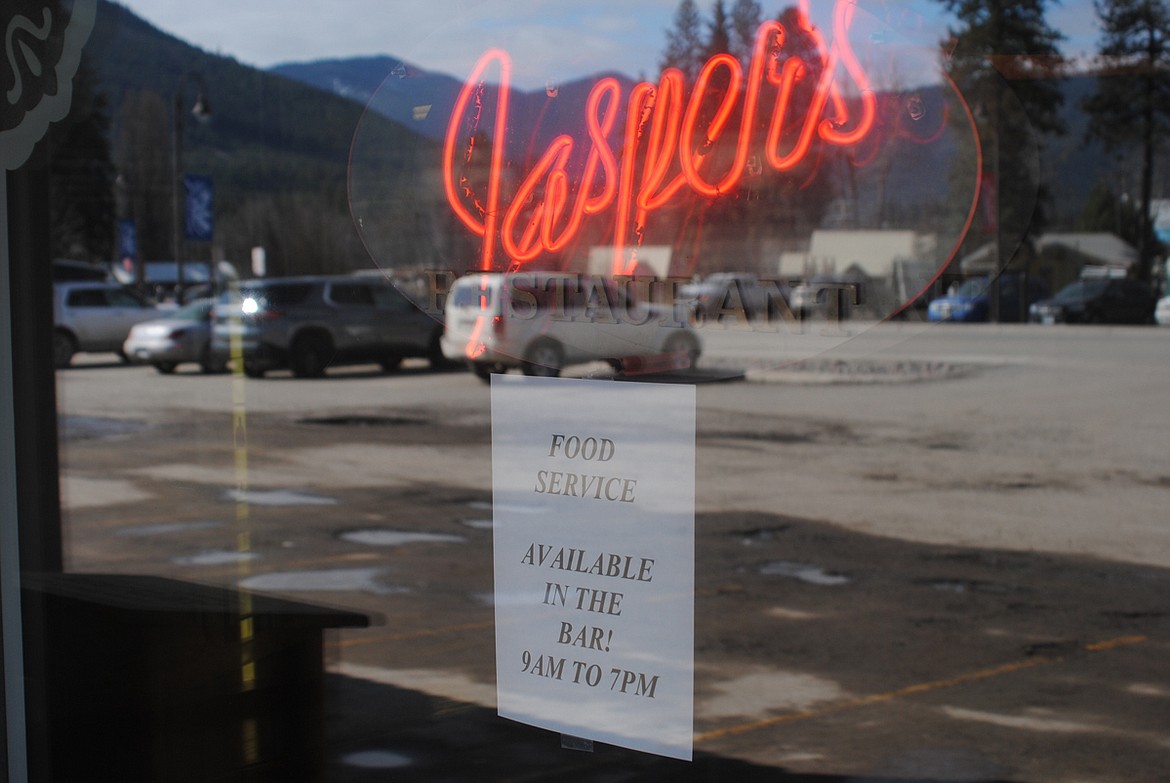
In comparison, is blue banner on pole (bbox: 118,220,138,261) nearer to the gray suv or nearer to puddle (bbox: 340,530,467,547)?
the gray suv

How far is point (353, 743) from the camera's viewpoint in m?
3.79

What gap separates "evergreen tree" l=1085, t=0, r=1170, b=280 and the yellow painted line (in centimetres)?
192

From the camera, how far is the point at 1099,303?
3639 millimetres

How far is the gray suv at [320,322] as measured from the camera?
13.4 ft

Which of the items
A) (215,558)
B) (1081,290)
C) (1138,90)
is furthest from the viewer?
(215,558)

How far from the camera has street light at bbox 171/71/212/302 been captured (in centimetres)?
401

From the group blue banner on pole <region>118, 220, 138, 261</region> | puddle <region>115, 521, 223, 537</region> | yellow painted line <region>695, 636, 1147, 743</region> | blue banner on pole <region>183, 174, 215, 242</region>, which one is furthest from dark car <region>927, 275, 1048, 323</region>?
puddle <region>115, 521, 223, 537</region>

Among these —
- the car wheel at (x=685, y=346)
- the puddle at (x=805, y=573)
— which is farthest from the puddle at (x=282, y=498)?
the car wheel at (x=685, y=346)

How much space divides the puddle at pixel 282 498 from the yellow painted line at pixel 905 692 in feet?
15.2

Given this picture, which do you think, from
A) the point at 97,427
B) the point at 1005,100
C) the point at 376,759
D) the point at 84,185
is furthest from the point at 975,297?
the point at 97,427

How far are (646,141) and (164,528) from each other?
19.5ft

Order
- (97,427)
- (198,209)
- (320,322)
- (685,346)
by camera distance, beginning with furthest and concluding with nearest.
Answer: (97,427) < (320,322) < (198,209) < (685,346)

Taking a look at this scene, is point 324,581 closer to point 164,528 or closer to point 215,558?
point 215,558

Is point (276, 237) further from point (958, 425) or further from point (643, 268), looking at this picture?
point (958, 425)
